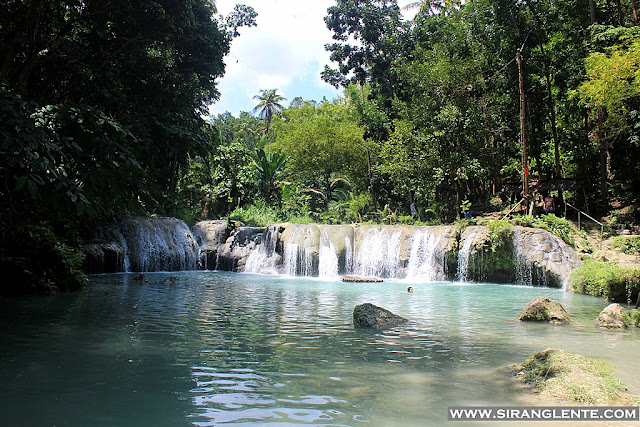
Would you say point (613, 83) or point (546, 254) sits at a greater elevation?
point (613, 83)

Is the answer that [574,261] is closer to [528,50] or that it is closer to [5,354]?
[528,50]

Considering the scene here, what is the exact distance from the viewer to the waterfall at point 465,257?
1727cm

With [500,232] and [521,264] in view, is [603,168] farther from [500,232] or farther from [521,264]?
[521,264]

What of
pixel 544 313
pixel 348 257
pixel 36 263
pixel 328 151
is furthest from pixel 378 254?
pixel 36 263

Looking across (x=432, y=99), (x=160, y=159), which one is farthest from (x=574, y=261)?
(x=160, y=159)

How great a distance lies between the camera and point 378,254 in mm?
19266

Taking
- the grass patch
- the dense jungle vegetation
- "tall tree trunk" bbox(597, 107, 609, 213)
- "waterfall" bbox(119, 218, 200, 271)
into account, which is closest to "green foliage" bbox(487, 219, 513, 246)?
the dense jungle vegetation

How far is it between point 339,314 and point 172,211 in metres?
17.0

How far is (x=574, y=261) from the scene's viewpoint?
51.0 feet

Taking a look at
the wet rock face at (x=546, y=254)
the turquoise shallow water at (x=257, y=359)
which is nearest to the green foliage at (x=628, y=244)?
the wet rock face at (x=546, y=254)

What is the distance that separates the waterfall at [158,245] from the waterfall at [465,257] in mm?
11690

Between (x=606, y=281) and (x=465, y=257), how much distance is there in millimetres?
5844

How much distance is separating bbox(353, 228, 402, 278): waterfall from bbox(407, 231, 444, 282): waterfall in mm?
594

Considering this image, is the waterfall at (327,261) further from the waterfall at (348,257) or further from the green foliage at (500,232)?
the green foliage at (500,232)
